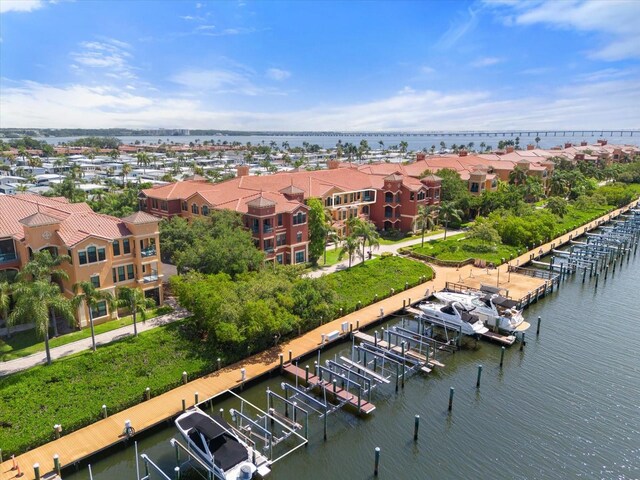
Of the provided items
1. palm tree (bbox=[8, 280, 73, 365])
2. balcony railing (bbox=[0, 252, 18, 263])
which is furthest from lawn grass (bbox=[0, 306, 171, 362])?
balcony railing (bbox=[0, 252, 18, 263])

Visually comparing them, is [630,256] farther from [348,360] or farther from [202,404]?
[202,404]

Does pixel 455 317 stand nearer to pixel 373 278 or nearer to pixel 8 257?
pixel 373 278

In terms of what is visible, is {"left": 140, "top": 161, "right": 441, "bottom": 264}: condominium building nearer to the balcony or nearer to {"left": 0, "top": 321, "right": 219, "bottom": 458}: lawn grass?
the balcony

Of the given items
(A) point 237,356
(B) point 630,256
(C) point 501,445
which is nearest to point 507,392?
(C) point 501,445

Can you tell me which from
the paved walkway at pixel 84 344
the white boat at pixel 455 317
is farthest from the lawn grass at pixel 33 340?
the white boat at pixel 455 317

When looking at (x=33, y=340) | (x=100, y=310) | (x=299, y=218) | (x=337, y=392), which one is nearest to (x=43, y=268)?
(x=33, y=340)

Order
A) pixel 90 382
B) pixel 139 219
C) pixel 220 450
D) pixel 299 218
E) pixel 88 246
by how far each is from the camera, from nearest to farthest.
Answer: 1. pixel 220 450
2. pixel 90 382
3. pixel 88 246
4. pixel 139 219
5. pixel 299 218

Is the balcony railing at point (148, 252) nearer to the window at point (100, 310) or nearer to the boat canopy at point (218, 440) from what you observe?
the window at point (100, 310)
